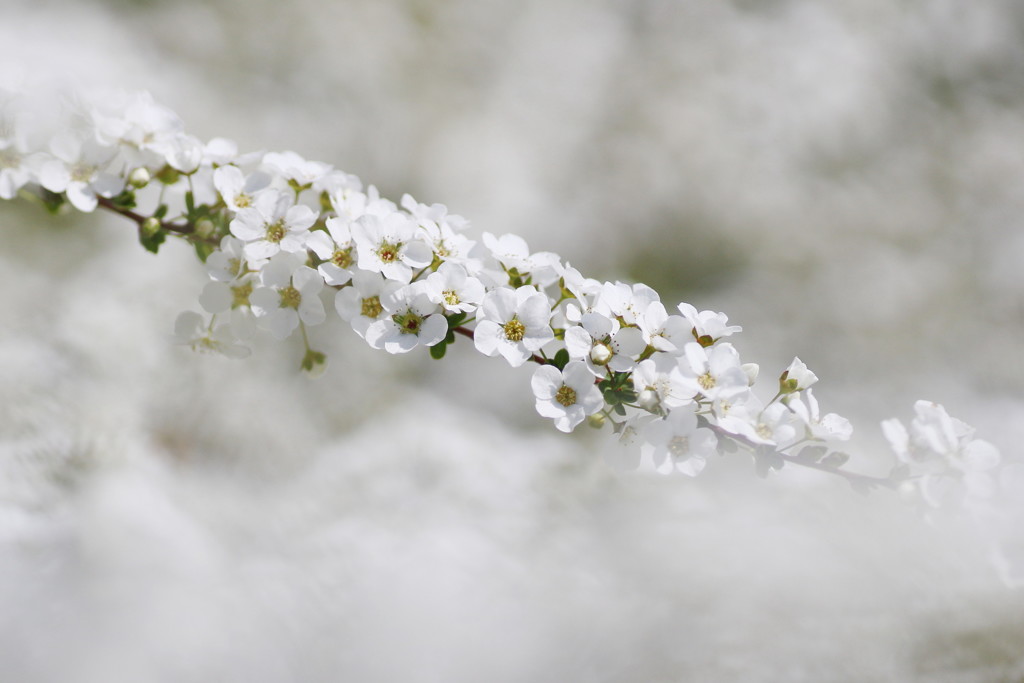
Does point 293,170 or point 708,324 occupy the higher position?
point 293,170

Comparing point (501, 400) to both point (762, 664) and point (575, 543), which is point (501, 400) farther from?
point (762, 664)

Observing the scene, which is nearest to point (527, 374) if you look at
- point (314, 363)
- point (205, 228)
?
point (314, 363)

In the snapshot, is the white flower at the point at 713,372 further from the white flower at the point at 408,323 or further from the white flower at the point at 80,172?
the white flower at the point at 80,172

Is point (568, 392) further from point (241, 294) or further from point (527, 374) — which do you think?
point (527, 374)

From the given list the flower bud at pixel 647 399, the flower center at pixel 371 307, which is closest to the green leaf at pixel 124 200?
the flower center at pixel 371 307

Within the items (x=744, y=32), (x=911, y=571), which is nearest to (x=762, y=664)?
(x=911, y=571)

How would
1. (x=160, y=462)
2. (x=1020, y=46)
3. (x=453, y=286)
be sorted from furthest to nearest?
(x=1020, y=46) → (x=160, y=462) → (x=453, y=286)
